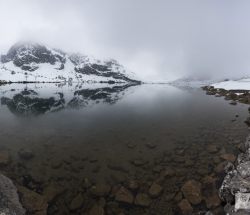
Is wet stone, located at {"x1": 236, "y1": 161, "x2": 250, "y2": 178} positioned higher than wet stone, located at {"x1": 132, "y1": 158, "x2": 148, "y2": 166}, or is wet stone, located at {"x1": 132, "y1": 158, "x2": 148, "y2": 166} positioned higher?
wet stone, located at {"x1": 236, "y1": 161, "x2": 250, "y2": 178}

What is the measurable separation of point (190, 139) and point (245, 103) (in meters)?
39.0

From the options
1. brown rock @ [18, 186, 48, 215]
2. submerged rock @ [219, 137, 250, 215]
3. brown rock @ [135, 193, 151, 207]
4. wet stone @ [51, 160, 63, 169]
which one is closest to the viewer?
submerged rock @ [219, 137, 250, 215]

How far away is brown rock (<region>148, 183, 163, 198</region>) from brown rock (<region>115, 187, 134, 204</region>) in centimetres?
137

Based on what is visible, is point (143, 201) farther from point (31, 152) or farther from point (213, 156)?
point (31, 152)

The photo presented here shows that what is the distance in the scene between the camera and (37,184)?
55.4 ft

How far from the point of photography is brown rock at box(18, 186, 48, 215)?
45.6 feet

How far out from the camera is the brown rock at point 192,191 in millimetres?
15436

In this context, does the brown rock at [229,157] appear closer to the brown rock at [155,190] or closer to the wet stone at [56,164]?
the brown rock at [155,190]

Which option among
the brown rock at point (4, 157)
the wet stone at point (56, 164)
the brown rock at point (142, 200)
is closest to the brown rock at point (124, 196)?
the brown rock at point (142, 200)

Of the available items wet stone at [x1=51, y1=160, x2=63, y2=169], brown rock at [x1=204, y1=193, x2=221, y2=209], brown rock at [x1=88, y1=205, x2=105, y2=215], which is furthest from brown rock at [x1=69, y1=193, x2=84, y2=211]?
brown rock at [x1=204, y1=193, x2=221, y2=209]

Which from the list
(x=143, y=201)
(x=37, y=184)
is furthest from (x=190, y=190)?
(x=37, y=184)

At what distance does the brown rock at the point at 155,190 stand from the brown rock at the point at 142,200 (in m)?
0.44

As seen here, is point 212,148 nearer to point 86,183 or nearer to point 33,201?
point 86,183

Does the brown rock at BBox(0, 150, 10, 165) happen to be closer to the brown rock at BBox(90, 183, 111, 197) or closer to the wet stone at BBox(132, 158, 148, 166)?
the brown rock at BBox(90, 183, 111, 197)
